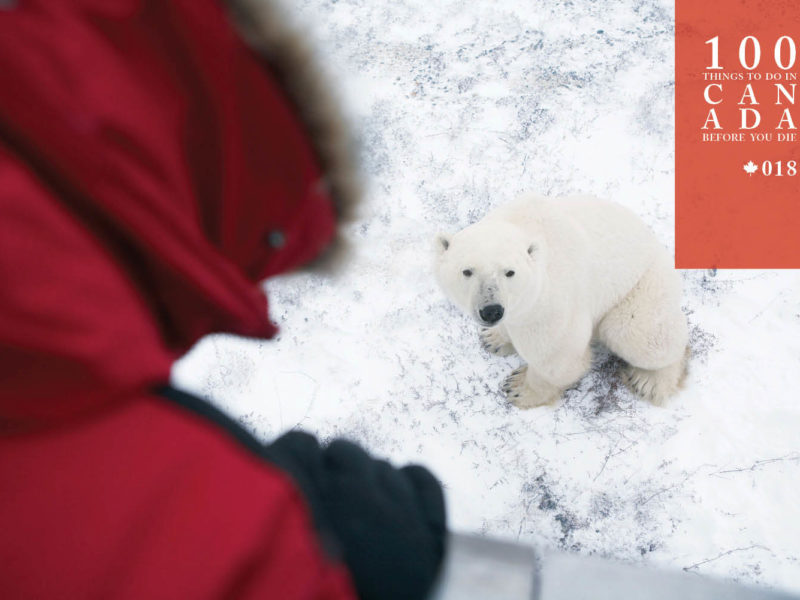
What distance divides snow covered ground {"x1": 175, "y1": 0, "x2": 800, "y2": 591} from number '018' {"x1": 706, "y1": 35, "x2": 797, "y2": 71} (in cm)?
35

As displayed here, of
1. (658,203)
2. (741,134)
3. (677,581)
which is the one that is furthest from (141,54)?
(741,134)

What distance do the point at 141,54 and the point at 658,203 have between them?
3.84 meters

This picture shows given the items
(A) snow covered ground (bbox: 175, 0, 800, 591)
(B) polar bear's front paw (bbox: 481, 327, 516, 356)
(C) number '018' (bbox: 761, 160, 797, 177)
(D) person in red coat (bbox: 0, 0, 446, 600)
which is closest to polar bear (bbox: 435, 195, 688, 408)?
(B) polar bear's front paw (bbox: 481, 327, 516, 356)

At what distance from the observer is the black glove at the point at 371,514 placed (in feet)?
3.51

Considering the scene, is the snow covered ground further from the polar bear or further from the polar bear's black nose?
the polar bear's black nose

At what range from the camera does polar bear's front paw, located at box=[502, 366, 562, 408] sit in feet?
10.3

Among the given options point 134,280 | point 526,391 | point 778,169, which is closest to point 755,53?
point 778,169

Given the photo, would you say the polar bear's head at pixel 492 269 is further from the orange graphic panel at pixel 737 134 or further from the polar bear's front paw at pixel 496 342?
the orange graphic panel at pixel 737 134

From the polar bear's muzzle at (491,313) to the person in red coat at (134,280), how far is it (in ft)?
4.48

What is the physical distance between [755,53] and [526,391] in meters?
3.37

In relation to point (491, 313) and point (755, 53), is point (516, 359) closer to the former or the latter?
point (491, 313)

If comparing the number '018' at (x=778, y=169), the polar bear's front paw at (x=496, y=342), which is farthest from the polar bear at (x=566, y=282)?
the number '018' at (x=778, y=169)

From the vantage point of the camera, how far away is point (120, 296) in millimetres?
778

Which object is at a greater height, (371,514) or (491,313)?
(371,514)
